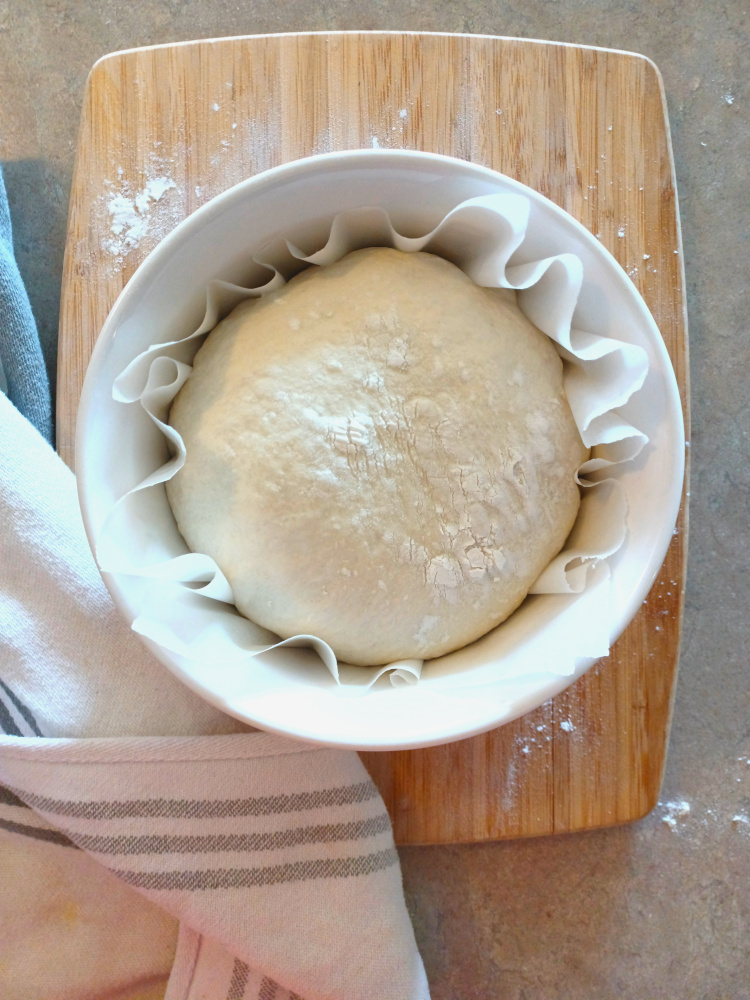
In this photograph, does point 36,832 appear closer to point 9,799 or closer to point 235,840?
point 9,799

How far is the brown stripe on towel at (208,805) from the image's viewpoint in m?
0.58

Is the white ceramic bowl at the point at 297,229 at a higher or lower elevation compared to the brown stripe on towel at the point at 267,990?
higher

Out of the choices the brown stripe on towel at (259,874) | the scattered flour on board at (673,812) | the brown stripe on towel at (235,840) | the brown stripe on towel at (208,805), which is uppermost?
the brown stripe on towel at (208,805)

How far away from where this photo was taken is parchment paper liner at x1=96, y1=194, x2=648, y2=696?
448 mm

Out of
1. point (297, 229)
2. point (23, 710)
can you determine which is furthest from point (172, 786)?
point (297, 229)

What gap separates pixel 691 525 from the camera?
0.82m

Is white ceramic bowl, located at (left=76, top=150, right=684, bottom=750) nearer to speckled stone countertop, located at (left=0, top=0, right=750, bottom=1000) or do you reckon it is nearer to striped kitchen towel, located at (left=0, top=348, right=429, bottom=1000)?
striped kitchen towel, located at (left=0, top=348, right=429, bottom=1000)

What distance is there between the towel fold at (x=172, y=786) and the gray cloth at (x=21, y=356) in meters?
0.05

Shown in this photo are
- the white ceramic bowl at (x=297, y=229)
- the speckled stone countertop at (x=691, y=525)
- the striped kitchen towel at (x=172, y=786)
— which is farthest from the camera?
the speckled stone countertop at (x=691, y=525)

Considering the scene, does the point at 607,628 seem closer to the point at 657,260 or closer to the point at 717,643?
the point at 657,260

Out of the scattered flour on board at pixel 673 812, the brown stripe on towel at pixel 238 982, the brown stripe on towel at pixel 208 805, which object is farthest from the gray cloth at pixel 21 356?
the scattered flour on board at pixel 673 812

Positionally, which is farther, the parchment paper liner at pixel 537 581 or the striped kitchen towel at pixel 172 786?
the striped kitchen towel at pixel 172 786

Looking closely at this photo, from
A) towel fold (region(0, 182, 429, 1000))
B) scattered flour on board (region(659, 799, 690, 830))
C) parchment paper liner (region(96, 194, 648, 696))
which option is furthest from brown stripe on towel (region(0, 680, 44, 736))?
scattered flour on board (region(659, 799, 690, 830))

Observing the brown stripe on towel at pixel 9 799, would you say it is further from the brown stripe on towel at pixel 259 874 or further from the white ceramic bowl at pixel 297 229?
the white ceramic bowl at pixel 297 229
